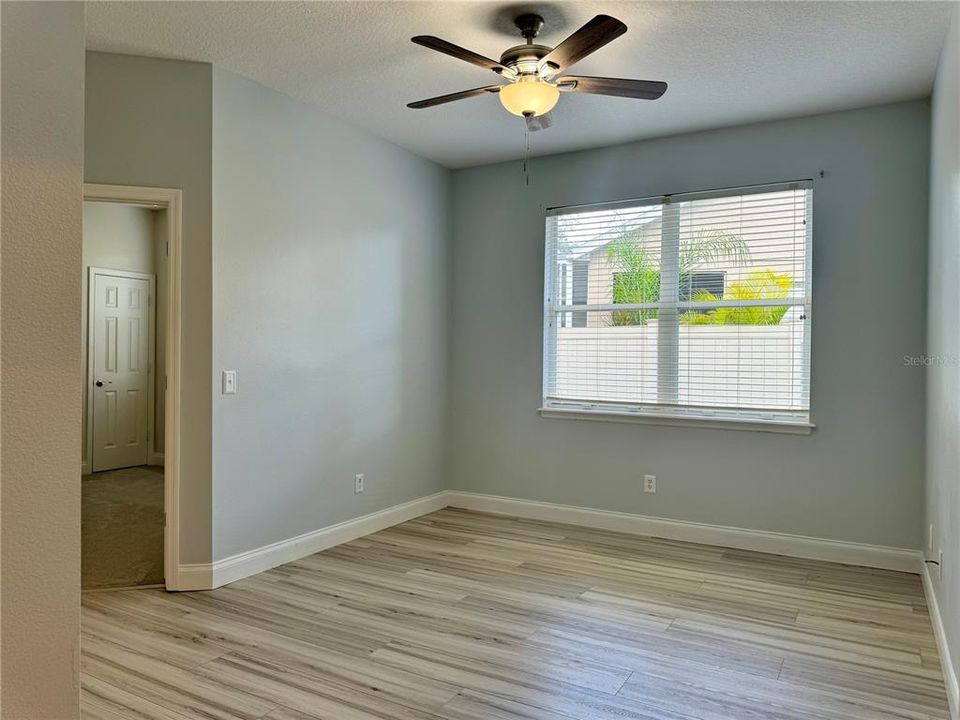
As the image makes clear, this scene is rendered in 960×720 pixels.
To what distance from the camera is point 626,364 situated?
4.82 m

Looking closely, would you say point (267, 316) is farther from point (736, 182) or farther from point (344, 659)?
point (736, 182)

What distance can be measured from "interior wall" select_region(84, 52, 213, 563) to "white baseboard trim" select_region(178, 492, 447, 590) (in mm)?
93

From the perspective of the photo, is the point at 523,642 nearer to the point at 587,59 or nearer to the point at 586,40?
the point at 586,40

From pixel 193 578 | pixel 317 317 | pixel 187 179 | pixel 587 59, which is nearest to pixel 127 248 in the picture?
pixel 317 317

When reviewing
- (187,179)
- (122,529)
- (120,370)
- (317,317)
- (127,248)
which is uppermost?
(127,248)

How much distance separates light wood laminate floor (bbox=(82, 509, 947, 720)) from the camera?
7.99ft

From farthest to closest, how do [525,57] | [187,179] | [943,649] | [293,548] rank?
[293,548], [187,179], [525,57], [943,649]

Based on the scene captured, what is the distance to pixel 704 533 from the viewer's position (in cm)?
451

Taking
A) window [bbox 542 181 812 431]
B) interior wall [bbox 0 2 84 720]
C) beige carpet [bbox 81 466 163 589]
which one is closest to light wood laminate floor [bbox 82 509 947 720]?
beige carpet [bbox 81 466 163 589]

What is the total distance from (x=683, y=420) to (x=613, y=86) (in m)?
2.35

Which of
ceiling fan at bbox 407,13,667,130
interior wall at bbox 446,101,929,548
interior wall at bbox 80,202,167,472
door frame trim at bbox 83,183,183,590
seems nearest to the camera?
ceiling fan at bbox 407,13,667,130

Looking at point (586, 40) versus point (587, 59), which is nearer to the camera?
point (586, 40)

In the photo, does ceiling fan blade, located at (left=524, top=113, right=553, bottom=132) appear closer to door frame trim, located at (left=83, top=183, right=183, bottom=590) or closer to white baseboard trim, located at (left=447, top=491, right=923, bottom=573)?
door frame trim, located at (left=83, top=183, right=183, bottom=590)

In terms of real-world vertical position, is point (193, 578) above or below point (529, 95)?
below
